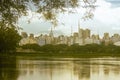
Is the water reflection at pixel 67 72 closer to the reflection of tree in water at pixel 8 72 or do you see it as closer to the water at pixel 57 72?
the water at pixel 57 72

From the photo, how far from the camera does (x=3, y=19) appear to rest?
14.9 metres

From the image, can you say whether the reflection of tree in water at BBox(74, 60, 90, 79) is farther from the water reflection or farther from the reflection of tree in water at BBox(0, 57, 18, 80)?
the reflection of tree in water at BBox(0, 57, 18, 80)

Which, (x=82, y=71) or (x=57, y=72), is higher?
(x=57, y=72)

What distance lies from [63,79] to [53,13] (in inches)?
764

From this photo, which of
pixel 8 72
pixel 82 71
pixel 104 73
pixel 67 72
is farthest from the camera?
pixel 82 71

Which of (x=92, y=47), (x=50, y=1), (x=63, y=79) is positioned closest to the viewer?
(x=50, y=1)

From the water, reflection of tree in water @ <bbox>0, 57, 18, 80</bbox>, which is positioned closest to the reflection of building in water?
the water

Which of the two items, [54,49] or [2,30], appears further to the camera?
[54,49]

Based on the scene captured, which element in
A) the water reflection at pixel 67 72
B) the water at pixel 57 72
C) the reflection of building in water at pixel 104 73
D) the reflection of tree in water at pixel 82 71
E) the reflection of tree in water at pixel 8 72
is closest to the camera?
the reflection of tree in water at pixel 8 72

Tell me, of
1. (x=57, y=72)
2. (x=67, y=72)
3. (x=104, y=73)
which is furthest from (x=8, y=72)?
(x=104, y=73)

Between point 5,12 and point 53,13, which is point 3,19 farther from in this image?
point 53,13

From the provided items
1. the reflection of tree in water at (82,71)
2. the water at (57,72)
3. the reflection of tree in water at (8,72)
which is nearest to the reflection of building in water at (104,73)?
the water at (57,72)

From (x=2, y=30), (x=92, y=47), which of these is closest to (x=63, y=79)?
(x=2, y=30)

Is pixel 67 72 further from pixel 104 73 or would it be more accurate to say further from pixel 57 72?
pixel 104 73
